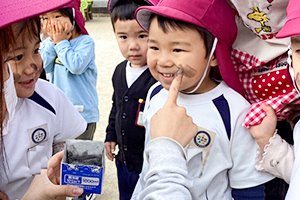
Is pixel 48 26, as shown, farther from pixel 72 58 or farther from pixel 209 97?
pixel 209 97

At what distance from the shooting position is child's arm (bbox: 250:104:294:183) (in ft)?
4.69

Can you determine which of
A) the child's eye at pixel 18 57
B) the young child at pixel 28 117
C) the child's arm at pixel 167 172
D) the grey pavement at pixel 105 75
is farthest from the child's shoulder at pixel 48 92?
the grey pavement at pixel 105 75

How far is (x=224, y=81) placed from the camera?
161cm

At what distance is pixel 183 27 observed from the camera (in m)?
1.51

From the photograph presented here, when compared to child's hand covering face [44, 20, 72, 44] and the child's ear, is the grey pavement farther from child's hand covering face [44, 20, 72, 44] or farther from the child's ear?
the child's ear

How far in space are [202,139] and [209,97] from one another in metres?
0.19

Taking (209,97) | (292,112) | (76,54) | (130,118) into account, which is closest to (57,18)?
(76,54)

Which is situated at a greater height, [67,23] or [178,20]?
[178,20]

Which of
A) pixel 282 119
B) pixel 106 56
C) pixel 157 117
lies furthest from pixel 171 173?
pixel 106 56

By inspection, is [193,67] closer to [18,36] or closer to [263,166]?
[263,166]

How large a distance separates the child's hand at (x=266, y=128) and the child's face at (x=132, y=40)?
2.91ft

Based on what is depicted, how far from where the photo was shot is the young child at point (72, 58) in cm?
289

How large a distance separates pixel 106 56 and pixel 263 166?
5827 mm

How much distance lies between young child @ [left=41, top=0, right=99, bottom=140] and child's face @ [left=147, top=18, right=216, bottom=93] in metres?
1.40
